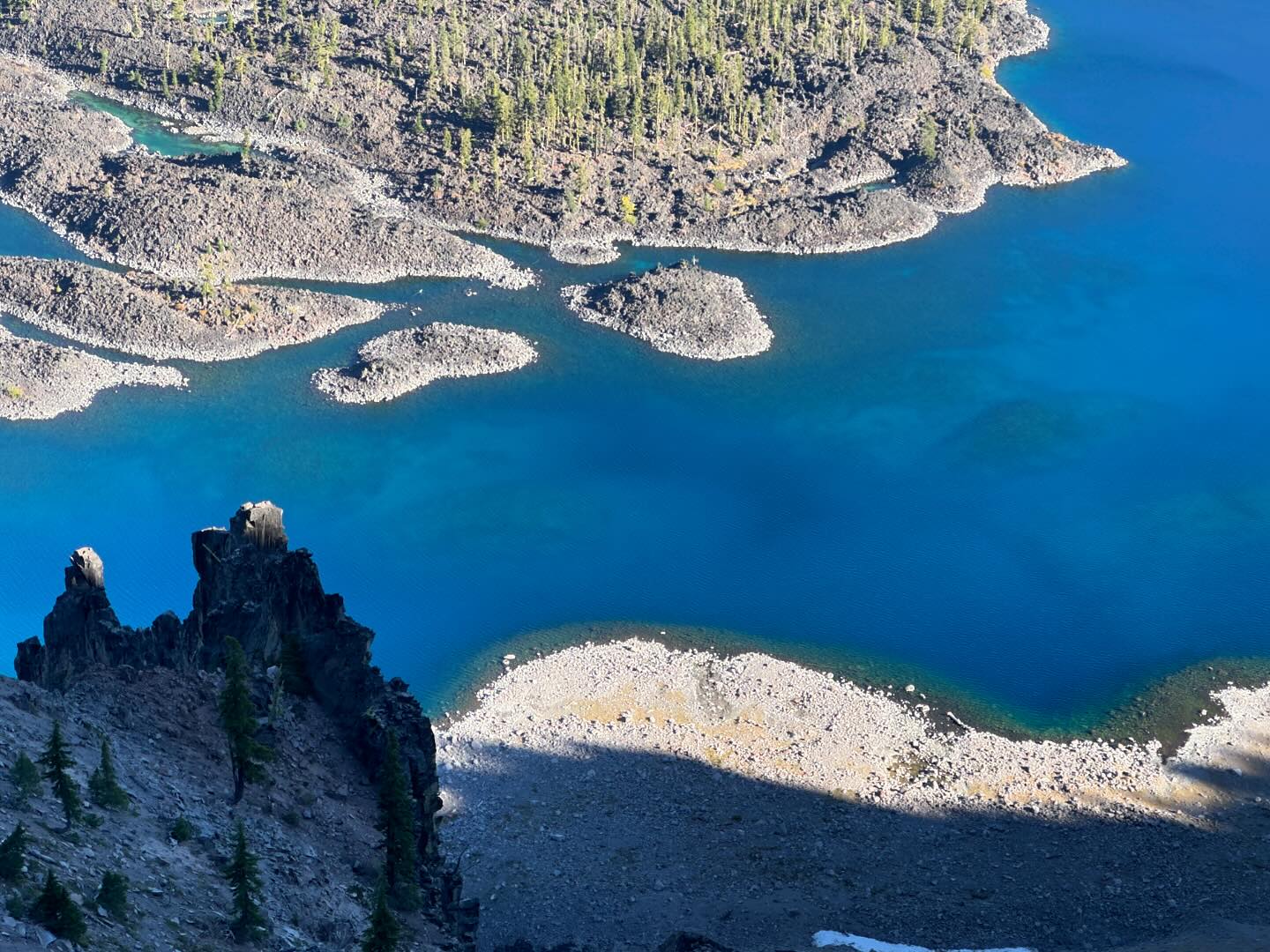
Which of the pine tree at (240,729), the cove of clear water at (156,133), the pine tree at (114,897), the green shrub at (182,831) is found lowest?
the pine tree at (114,897)

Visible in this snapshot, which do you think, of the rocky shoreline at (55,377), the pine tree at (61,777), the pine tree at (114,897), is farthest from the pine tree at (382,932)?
the rocky shoreline at (55,377)

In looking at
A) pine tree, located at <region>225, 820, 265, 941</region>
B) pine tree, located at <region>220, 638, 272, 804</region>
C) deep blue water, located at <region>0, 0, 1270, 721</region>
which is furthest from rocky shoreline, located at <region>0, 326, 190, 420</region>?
pine tree, located at <region>225, 820, 265, 941</region>

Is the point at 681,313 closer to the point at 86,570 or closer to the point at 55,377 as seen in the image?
the point at 55,377

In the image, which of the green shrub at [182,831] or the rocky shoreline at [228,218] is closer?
the green shrub at [182,831]

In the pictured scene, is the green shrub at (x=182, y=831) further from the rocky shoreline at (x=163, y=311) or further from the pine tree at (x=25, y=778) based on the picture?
the rocky shoreline at (x=163, y=311)

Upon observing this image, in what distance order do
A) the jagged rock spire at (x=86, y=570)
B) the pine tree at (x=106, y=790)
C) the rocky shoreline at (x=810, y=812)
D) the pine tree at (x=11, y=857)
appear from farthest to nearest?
1. the rocky shoreline at (x=810, y=812)
2. the jagged rock spire at (x=86, y=570)
3. the pine tree at (x=106, y=790)
4. the pine tree at (x=11, y=857)

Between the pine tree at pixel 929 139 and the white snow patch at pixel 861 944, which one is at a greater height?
the pine tree at pixel 929 139

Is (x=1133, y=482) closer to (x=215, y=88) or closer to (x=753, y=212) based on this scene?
(x=753, y=212)
